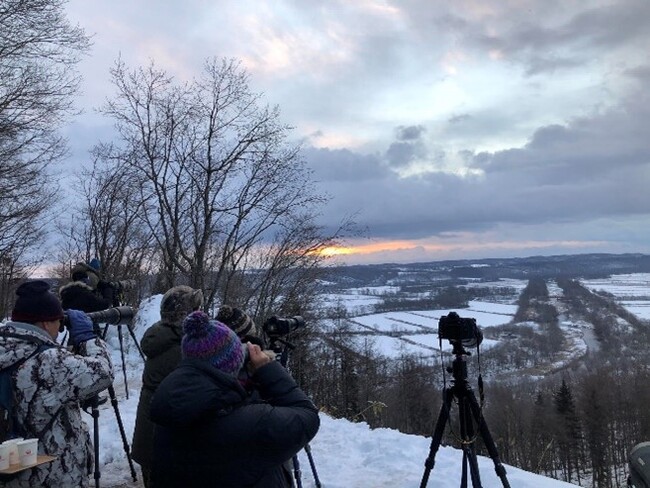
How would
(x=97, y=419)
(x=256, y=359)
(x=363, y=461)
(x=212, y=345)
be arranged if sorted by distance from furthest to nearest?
1. (x=363, y=461)
2. (x=97, y=419)
3. (x=256, y=359)
4. (x=212, y=345)

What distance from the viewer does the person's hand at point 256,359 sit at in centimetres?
208

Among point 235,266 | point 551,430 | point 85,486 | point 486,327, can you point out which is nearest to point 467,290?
point 486,327

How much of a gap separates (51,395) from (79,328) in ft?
2.71

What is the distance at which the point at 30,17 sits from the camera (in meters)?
8.87

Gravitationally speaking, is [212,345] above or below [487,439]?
above

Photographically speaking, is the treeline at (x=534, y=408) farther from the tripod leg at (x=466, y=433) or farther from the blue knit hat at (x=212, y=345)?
the blue knit hat at (x=212, y=345)

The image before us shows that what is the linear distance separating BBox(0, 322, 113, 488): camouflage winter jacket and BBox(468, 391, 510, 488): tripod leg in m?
2.55

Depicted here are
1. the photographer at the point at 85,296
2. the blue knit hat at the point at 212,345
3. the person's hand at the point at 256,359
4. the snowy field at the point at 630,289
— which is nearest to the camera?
the blue knit hat at the point at 212,345

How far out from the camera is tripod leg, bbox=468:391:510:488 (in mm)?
3709

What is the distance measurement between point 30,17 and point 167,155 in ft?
13.1

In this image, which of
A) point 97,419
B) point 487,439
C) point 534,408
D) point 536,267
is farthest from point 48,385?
point 536,267

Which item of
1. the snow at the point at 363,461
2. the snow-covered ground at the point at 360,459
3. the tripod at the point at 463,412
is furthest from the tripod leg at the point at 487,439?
→ the snow at the point at 363,461

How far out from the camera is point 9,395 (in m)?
2.59

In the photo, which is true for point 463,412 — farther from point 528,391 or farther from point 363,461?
point 528,391
